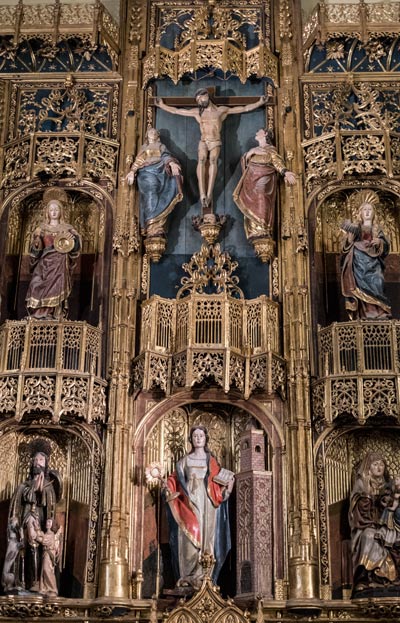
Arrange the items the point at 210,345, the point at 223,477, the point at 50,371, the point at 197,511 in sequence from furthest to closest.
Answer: the point at 210,345 < the point at 50,371 < the point at 223,477 < the point at 197,511

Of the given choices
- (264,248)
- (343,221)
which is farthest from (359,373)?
(343,221)

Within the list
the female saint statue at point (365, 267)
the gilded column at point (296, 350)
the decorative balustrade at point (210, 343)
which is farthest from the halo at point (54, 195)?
the female saint statue at point (365, 267)

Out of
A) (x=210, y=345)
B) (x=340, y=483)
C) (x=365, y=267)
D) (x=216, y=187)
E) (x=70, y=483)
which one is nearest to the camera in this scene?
(x=210, y=345)

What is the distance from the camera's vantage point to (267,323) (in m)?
17.1

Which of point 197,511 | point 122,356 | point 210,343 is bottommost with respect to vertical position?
point 197,511

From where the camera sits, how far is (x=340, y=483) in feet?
55.1

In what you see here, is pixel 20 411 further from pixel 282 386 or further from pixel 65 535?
pixel 282 386

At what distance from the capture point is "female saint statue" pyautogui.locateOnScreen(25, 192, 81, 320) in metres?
17.2

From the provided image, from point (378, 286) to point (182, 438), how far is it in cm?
408

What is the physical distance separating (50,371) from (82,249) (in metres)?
3.22

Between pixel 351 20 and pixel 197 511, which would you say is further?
pixel 351 20

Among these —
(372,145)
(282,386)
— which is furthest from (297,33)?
(282,386)

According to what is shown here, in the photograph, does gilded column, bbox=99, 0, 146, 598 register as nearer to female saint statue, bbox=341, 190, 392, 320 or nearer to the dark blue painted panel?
the dark blue painted panel

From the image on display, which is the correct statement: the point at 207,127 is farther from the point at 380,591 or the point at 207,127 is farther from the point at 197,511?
the point at 380,591
